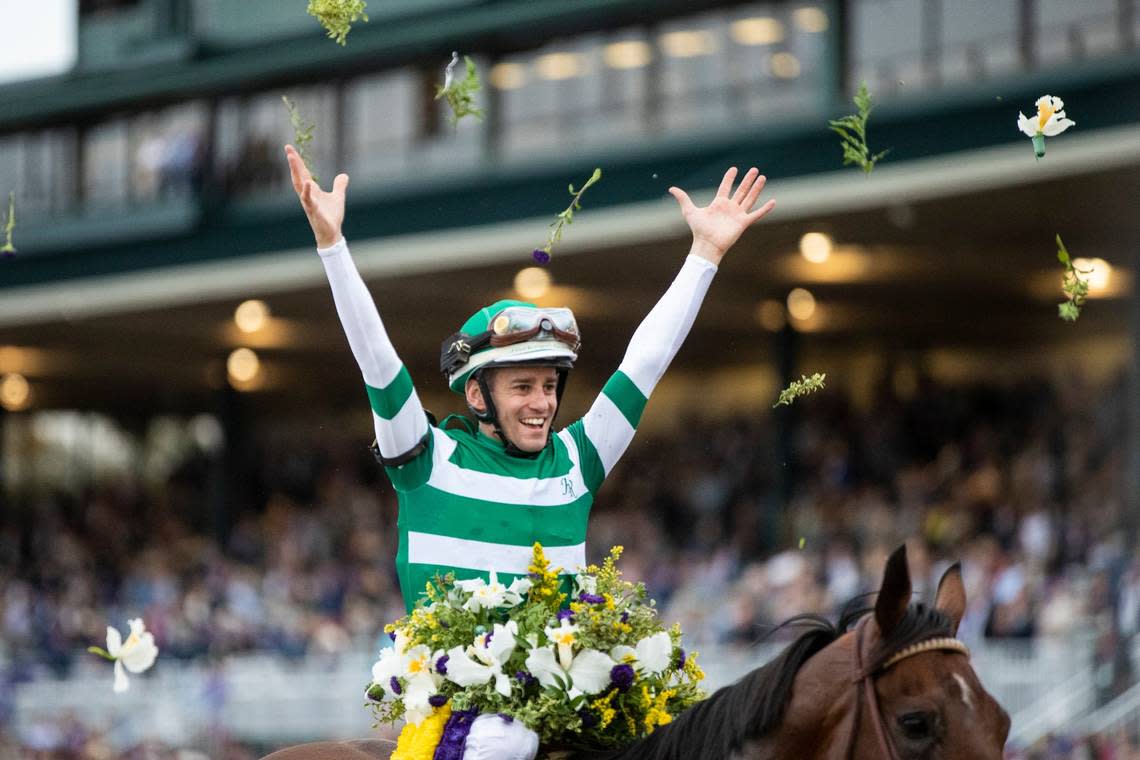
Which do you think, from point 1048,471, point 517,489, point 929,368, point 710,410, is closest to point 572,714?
point 517,489

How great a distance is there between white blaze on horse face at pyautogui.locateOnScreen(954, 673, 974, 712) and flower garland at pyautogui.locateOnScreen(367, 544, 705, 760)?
78 centimetres

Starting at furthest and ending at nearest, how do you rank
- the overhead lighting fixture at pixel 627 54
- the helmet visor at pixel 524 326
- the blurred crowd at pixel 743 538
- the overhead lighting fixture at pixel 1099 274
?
1. the overhead lighting fixture at pixel 627 54
2. the overhead lighting fixture at pixel 1099 274
3. the blurred crowd at pixel 743 538
4. the helmet visor at pixel 524 326

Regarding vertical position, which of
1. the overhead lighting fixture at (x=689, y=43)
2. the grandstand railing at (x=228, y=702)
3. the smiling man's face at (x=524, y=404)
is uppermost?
the overhead lighting fixture at (x=689, y=43)

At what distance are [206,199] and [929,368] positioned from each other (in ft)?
24.3

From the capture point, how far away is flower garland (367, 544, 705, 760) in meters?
3.52

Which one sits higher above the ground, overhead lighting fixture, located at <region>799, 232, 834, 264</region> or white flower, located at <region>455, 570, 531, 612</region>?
overhead lighting fixture, located at <region>799, 232, 834, 264</region>

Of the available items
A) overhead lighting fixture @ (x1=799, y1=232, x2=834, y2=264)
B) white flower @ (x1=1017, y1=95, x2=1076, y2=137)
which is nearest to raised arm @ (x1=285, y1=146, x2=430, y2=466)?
white flower @ (x1=1017, y1=95, x2=1076, y2=137)

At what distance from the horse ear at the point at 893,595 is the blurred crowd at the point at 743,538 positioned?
23.0 feet

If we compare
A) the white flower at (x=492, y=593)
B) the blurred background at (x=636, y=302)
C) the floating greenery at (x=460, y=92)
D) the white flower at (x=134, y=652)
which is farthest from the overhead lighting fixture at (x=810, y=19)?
the white flower at (x=492, y=593)

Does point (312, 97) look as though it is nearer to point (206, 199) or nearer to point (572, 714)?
point (206, 199)

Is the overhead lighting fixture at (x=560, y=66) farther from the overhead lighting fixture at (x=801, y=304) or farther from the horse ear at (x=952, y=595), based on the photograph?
the horse ear at (x=952, y=595)

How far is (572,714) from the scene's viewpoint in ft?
11.6

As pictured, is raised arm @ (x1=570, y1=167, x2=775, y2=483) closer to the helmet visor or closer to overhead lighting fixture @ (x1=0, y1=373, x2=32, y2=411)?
the helmet visor

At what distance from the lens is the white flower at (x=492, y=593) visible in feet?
11.8
